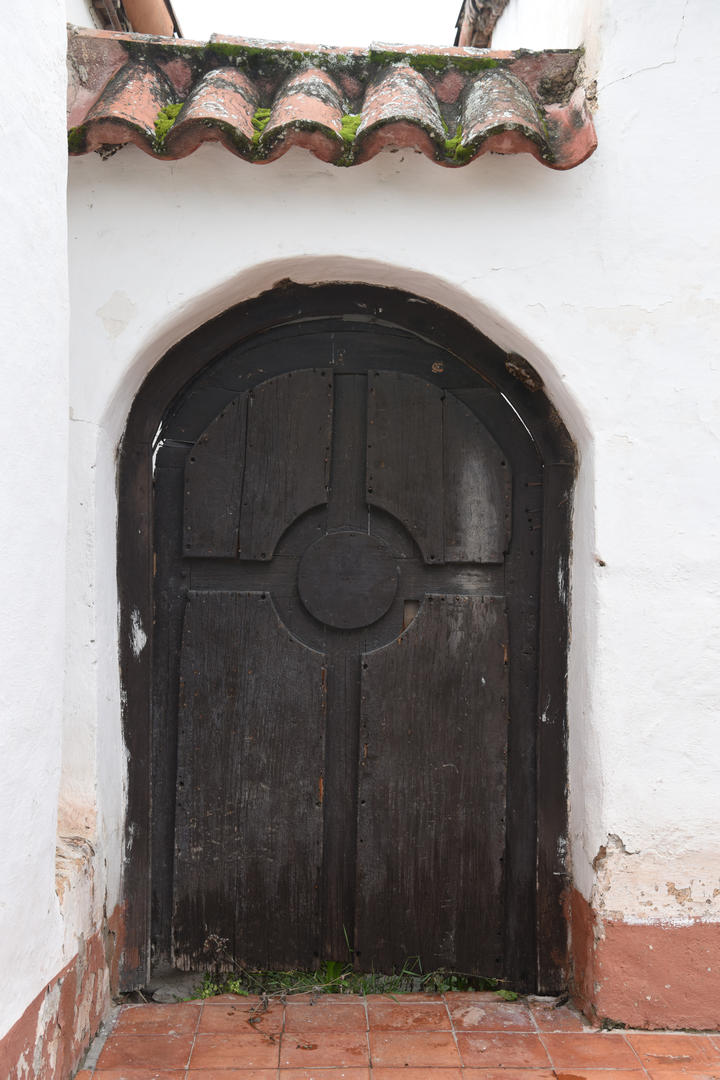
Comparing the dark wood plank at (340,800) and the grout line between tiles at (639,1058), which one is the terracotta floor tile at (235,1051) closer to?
the dark wood plank at (340,800)

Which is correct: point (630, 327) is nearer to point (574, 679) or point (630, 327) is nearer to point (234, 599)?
point (574, 679)

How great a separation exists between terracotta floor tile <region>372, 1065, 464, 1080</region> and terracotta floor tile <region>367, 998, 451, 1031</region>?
209 millimetres

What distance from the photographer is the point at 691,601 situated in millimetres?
2527

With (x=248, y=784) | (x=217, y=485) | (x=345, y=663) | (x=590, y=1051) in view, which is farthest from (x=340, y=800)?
(x=217, y=485)

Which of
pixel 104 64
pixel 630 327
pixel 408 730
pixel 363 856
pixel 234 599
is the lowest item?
pixel 363 856

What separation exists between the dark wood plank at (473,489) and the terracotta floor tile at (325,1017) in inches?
57.1

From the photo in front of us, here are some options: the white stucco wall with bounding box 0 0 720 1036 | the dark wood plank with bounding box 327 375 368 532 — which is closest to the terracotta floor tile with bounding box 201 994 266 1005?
the white stucco wall with bounding box 0 0 720 1036

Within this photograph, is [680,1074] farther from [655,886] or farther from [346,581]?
[346,581]

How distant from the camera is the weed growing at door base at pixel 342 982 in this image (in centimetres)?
275

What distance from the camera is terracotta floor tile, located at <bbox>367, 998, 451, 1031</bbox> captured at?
2.56 metres

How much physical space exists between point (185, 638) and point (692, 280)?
1.93 metres

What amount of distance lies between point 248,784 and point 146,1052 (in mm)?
795

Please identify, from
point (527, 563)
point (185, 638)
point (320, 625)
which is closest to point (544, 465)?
point (527, 563)

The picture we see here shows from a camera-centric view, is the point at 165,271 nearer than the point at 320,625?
Yes
